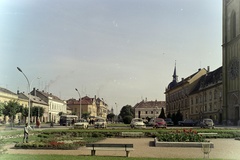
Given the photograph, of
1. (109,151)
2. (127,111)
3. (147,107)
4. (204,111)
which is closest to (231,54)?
(204,111)

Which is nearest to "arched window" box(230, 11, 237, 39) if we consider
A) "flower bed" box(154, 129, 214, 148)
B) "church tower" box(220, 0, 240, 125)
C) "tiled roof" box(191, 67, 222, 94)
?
"church tower" box(220, 0, 240, 125)

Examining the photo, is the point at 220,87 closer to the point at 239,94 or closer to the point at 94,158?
the point at 239,94

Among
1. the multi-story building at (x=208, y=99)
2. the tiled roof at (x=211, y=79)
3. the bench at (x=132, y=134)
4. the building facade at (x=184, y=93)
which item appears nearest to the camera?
the bench at (x=132, y=134)

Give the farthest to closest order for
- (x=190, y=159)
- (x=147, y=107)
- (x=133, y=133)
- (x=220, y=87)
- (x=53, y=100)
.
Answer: (x=147, y=107) < (x=53, y=100) < (x=220, y=87) < (x=133, y=133) < (x=190, y=159)

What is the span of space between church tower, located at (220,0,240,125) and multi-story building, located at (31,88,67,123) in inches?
2230

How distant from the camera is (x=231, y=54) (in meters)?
64.7

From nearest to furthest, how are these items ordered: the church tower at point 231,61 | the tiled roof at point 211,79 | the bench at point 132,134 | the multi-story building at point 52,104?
1. the bench at point 132,134
2. the church tower at point 231,61
3. the tiled roof at point 211,79
4. the multi-story building at point 52,104

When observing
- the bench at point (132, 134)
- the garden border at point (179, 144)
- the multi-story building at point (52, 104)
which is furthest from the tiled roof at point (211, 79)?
the garden border at point (179, 144)

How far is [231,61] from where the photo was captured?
65062 mm

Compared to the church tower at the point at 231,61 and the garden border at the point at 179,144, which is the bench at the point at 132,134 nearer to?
the garden border at the point at 179,144

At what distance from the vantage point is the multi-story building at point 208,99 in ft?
244

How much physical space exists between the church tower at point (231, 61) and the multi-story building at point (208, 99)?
6327 millimetres

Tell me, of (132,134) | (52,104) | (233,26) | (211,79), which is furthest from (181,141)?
(52,104)

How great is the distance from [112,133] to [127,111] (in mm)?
94320
